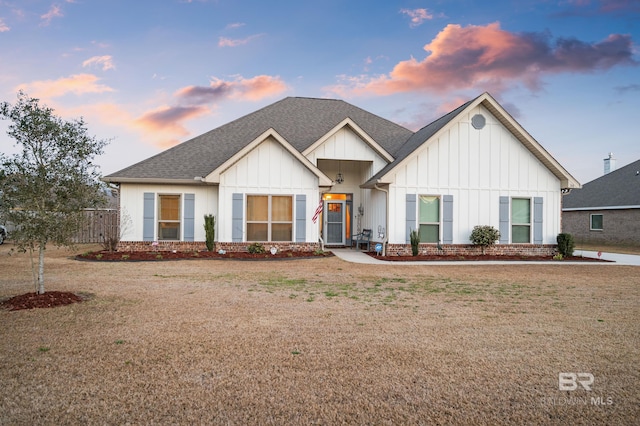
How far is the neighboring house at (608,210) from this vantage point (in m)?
26.3

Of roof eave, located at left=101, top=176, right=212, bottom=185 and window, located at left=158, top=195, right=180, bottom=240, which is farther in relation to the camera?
window, located at left=158, top=195, right=180, bottom=240

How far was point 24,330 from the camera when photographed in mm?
5645

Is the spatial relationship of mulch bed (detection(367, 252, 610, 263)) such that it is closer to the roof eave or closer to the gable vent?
the gable vent

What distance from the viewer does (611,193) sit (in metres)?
28.8

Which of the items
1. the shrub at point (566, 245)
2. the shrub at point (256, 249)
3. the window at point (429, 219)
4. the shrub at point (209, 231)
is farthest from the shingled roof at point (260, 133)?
the shrub at point (566, 245)

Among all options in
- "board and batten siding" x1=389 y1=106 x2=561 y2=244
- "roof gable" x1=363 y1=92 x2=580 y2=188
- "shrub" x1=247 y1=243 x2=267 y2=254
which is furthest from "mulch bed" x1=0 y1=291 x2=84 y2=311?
"board and batten siding" x1=389 y1=106 x2=561 y2=244

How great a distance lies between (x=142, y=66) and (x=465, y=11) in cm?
1259

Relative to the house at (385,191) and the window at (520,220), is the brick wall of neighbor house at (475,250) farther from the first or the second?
the window at (520,220)

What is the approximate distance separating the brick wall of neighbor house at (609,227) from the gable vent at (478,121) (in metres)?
11.8

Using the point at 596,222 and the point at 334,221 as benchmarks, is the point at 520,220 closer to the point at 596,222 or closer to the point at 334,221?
the point at 334,221

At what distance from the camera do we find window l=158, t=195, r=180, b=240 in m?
16.5

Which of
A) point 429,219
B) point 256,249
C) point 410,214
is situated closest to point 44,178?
point 256,249

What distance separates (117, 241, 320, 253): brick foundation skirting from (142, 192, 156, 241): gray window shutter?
1.03 feet

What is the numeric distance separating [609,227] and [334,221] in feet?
68.3
